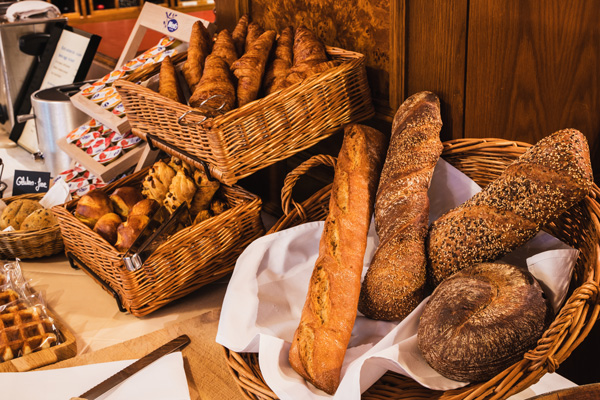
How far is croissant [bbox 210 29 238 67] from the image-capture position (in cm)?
142

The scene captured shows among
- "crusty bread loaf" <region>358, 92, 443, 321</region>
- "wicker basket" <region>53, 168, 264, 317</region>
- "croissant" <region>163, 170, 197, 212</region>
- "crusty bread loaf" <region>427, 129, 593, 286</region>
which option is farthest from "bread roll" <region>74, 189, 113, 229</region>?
"crusty bread loaf" <region>427, 129, 593, 286</region>

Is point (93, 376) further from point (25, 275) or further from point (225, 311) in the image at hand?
point (25, 275)

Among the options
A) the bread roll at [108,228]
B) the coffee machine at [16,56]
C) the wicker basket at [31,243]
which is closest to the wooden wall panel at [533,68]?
the bread roll at [108,228]

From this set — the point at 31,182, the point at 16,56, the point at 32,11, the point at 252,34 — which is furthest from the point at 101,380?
the point at 32,11

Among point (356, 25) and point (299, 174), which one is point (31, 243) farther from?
A: point (356, 25)

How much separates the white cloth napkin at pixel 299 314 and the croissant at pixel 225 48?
486mm

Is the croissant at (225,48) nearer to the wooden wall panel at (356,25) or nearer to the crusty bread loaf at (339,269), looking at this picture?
the wooden wall panel at (356,25)

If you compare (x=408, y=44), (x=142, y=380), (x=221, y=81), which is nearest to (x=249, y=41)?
(x=221, y=81)

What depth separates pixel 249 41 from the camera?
1.49 m

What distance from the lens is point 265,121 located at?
1.23 m

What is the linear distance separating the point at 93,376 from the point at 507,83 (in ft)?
3.18

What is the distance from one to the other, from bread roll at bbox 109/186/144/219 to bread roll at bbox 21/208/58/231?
0.22 metres

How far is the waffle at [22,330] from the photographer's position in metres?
1.21

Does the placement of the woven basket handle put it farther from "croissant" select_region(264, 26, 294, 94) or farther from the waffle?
the waffle
